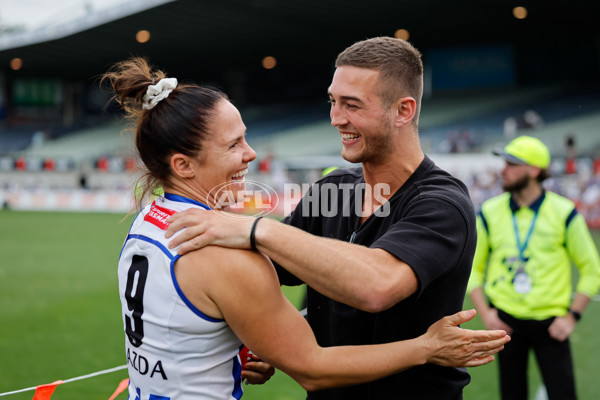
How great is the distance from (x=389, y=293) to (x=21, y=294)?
8855 mm

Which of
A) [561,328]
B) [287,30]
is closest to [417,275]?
[561,328]

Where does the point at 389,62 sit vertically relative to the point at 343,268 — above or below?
above

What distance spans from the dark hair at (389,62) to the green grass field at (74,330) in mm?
3617

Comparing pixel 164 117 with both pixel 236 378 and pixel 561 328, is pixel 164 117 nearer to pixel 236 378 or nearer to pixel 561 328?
pixel 236 378

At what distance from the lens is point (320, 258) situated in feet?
6.20

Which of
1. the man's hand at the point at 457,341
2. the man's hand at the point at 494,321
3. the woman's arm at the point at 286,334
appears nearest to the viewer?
the woman's arm at the point at 286,334

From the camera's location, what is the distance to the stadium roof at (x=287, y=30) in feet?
83.6

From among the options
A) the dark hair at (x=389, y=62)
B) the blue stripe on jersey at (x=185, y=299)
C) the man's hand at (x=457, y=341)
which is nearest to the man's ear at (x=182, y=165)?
the blue stripe on jersey at (x=185, y=299)

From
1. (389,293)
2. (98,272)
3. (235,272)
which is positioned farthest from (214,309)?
(98,272)

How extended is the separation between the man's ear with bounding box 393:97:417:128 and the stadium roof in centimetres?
2336

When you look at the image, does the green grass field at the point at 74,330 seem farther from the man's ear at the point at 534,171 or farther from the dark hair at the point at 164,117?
the dark hair at the point at 164,117

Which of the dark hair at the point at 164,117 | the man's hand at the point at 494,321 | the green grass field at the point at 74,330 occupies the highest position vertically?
the dark hair at the point at 164,117

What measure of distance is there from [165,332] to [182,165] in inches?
23.0

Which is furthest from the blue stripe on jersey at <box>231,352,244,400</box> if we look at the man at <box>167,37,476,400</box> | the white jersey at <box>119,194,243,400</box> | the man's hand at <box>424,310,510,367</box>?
the man's hand at <box>424,310,510,367</box>
